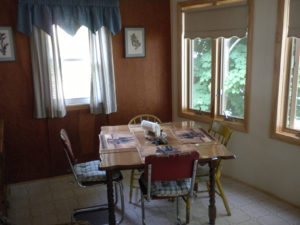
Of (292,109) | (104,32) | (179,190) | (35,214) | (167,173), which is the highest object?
(104,32)

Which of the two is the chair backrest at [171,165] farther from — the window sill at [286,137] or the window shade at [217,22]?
the window shade at [217,22]

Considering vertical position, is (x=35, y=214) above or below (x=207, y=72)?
below

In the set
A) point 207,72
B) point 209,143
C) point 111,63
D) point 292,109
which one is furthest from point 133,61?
point 292,109

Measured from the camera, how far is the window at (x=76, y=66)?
3.58m

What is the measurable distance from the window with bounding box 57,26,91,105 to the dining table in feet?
2.83

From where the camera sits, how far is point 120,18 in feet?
12.1

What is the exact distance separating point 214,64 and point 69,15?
1843 mm

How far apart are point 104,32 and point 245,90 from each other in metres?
1.85

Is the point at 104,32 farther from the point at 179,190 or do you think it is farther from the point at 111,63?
the point at 179,190

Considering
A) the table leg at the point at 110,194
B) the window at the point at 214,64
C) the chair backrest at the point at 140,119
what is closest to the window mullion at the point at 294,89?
the window at the point at 214,64

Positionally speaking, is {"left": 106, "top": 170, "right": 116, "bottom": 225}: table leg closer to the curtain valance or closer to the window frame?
the window frame

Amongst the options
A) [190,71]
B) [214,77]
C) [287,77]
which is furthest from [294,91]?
[190,71]

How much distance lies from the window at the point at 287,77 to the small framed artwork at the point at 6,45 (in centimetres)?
285

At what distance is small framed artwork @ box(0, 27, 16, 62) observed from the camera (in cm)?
323
